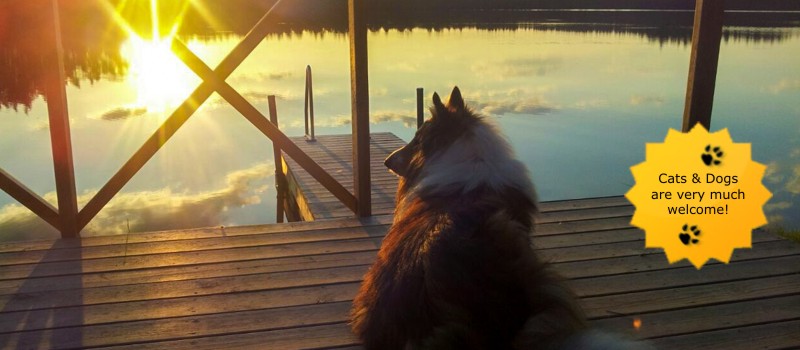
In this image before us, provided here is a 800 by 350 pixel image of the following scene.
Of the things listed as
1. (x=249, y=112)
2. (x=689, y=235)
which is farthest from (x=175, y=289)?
(x=689, y=235)

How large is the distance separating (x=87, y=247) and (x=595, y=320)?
324 cm

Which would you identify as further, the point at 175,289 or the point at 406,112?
the point at 406,112

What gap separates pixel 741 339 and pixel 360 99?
2740 mm

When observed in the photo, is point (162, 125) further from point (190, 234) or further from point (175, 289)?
point (175, 289)

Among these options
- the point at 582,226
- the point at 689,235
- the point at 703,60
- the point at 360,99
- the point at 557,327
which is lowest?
the point at 582,226

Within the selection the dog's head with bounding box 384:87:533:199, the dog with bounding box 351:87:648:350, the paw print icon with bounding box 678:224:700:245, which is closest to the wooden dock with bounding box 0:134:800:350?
the paw print icon with bounding box 678:224:700:245

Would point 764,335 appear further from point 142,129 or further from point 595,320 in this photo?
point 142,129

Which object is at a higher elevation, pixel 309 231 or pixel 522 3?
pixel 522 3

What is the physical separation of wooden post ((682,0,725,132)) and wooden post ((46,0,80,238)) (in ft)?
14.2

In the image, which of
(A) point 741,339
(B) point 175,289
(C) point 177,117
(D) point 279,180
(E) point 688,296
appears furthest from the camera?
(D) point 279,180

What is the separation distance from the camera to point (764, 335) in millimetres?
2676

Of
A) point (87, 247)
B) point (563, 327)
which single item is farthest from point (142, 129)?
point (563, 327)

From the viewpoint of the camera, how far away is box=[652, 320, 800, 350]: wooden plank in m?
2.59

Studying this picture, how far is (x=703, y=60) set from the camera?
405 centimetres
